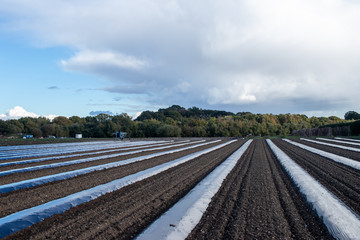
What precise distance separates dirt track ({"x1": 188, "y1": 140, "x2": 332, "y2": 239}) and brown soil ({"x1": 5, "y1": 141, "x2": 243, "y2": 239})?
0.88m

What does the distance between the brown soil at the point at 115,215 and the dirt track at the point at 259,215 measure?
0.88 m

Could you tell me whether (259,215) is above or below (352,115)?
below

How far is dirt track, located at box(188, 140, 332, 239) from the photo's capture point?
11.1 ft

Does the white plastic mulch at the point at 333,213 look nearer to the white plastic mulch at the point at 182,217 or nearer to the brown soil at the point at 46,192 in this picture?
the white plastic mulch at the point at 182,217

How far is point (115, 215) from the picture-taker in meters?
4.02

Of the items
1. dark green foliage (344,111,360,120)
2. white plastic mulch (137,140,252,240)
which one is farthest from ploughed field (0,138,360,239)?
dark green foliage (344,111,360,120)

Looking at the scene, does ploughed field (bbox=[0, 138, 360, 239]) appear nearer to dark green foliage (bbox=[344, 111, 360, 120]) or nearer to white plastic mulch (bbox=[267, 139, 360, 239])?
white plastic mulch (bbox=[267, 139, 360, 239])

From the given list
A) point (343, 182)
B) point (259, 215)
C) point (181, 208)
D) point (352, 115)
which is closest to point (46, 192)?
point (181, 208)

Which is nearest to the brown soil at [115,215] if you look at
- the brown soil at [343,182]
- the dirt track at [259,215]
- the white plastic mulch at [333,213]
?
the dirt track at [259,215]

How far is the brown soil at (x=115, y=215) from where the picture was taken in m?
3.41

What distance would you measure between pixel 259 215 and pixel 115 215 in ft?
7.92

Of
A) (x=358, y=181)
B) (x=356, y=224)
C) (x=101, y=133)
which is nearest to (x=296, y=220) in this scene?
(x=356, y=224)

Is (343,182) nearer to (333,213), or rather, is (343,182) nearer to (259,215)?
(333,213)

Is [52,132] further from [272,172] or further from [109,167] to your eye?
[272,172]
